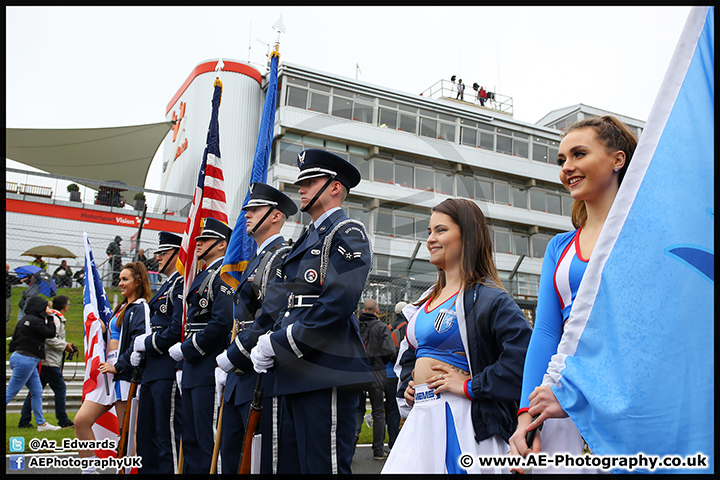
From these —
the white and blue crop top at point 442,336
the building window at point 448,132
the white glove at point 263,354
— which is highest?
the building window at point 448,132

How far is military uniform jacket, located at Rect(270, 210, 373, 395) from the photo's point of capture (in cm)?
363

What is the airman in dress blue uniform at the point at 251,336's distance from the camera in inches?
151

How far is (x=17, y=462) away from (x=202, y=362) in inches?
137

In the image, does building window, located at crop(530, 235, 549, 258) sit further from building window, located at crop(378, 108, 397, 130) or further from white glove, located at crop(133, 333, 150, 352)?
white glove, located at crop(133, 333, 150, 352)

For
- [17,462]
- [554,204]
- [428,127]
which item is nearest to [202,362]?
[17,462]

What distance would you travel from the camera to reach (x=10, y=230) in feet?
49.7

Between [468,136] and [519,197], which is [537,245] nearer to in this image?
[519,197]

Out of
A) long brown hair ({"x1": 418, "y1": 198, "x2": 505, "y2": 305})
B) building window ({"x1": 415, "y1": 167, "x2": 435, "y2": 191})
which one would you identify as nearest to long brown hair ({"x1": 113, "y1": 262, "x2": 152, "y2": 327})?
long brown hair ({"x1": 418, "y1": 198, "x2": 505, "y2": 305})

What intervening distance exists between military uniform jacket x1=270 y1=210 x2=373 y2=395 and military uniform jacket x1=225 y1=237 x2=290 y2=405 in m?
0.23

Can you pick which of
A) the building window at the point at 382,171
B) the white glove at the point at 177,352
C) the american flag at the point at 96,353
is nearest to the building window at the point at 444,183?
the building window at the point at 382,171

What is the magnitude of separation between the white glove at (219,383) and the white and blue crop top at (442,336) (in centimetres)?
218

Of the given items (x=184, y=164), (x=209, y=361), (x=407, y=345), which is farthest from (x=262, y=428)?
(x=184, y=164)

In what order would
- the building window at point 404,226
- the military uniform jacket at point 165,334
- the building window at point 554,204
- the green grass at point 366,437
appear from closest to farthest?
1. the military uniform jacket at point 165,334
2. the green grass at point 366,437
3. the building window at point 404,226
4. the building window at point 554,204

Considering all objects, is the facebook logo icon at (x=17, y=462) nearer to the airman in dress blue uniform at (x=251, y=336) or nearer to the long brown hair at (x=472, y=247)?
the airman in dress blue uniform at (x=251, y=336)
